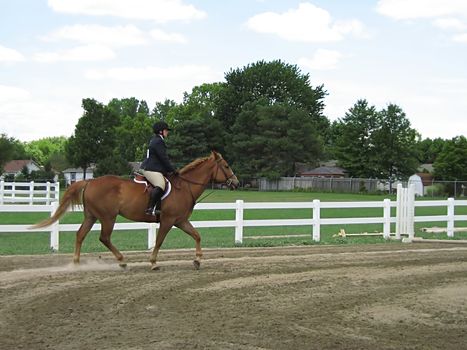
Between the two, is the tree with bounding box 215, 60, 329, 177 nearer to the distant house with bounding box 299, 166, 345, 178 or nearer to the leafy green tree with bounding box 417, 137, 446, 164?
the distant house with bounding box 299, 166, 345, 178

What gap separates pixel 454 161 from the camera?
3125 inches

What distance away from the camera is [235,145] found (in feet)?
274

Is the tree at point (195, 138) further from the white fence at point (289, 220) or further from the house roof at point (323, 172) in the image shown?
→ the white fence at point (289, 220)

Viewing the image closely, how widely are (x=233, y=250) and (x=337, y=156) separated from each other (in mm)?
66950

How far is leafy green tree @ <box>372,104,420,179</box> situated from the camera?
74.6 meters

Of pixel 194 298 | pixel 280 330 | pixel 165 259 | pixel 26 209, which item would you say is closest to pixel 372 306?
pixel 280 330

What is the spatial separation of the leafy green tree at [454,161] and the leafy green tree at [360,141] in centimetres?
1127

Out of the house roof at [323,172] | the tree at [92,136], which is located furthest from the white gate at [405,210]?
the house roof at [323,172]

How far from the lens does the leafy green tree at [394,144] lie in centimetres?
7456

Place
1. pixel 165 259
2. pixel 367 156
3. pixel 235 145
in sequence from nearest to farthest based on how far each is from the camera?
pixel 165 259 < pixel 367 156 < pixel 235 145

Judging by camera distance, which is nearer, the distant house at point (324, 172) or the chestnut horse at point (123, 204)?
the chestnut horse at point (123, 204)

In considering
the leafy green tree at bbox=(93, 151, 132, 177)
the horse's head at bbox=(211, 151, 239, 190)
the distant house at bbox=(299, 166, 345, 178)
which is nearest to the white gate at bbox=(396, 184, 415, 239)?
the horse's head at bbox=(211, 151, 239, 190)

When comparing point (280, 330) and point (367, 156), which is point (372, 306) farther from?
point (367, 156)

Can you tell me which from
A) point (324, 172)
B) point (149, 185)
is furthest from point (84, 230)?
point (324, 172)
